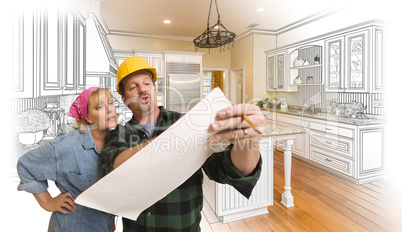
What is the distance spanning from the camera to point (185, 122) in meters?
0.48

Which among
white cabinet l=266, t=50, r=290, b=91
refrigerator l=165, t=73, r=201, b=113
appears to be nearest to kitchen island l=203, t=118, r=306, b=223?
white cabinet l=266, t=50, r=290, b=91

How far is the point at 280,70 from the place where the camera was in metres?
4.61

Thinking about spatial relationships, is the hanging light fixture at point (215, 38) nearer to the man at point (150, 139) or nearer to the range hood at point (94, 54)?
the range hood at point (94, 54)

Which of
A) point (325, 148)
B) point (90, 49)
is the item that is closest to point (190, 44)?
point (90, 49)

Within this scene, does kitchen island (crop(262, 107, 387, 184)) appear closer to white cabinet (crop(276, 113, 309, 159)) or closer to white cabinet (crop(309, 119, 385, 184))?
white cabinet (crop(309, 119, 385, 184))

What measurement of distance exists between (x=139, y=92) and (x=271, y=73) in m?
4.71

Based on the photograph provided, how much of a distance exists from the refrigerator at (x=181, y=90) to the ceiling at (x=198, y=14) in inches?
45.5

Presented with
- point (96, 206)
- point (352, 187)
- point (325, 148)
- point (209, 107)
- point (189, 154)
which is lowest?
point (352, 187)

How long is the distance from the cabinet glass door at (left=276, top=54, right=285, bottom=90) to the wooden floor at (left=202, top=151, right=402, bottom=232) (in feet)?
7.87

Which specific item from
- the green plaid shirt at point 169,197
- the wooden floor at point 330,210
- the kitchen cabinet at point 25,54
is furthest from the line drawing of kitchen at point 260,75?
the green plaid shirt at point 169,197

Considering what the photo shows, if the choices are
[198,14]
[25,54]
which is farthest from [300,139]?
[25,54]

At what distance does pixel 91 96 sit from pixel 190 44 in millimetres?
5280

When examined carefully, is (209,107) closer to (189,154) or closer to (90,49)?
(189,154)

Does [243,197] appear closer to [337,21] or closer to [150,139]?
[150,139]
